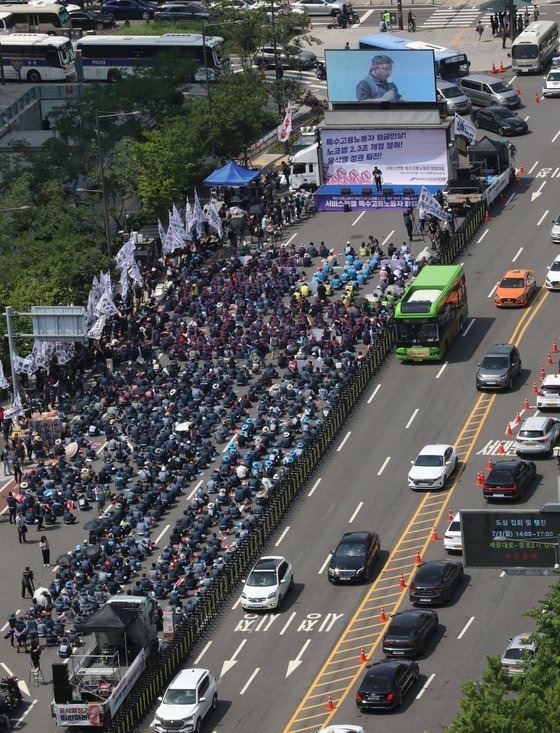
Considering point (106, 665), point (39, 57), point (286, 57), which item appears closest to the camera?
point (106, 665)

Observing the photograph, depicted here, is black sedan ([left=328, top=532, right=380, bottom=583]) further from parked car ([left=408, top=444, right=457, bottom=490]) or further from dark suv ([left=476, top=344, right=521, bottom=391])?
dark suv ([left=476, top=344, right=521, bottom=391])

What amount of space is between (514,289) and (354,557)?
29273mm

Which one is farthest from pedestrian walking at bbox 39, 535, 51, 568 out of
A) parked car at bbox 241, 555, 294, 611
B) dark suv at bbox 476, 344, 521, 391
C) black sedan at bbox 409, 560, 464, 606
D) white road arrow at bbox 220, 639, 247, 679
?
dark suv at bbox 476, 344, 521, 391

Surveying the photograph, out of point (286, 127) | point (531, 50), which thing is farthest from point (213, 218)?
point (531, 50)

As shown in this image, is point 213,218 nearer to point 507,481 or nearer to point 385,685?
point 507,481

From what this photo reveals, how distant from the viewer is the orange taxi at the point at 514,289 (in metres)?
117

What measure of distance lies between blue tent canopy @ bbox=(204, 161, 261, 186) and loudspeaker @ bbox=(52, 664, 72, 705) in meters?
53.9

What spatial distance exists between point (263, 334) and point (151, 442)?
465 inches

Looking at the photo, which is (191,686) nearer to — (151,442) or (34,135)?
(151,442)

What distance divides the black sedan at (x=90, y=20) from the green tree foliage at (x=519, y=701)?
376 ft

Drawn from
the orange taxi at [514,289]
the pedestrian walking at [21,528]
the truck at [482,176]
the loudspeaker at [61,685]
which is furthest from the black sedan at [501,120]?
the loudspeaker at [61,685]

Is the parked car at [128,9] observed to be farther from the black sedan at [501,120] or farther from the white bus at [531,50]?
the black sedan at [501,120]

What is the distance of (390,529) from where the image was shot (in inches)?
3804

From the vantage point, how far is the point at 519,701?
68.9 m
